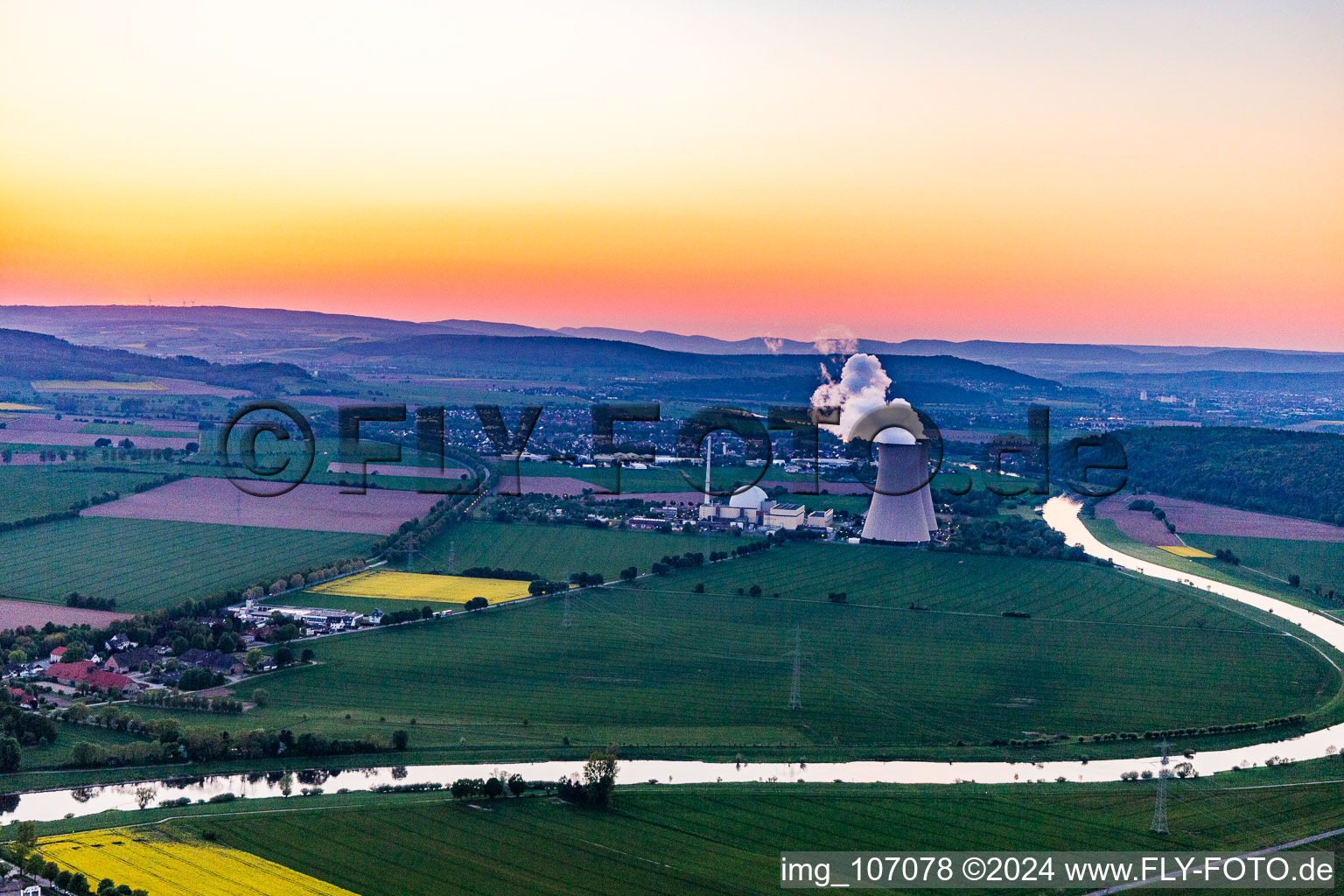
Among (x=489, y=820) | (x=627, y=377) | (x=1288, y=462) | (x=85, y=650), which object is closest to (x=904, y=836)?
(x=489, y=820)

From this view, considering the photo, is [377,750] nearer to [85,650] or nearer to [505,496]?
[85,650]

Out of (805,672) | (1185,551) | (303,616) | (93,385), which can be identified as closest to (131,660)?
(303,616)

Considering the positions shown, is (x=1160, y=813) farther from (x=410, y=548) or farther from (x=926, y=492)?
(x=410, y=548)

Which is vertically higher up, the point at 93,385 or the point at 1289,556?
the point at 93,385

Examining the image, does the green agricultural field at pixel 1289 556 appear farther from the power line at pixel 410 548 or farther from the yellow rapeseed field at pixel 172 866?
the yellow rapeseed field at pixel 172 866

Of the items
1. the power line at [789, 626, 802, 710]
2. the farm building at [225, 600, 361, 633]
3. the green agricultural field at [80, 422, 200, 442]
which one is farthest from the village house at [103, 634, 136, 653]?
the green agricultural field at [80, 422, 200, 442]

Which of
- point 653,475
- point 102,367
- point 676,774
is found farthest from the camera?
point 102,367
